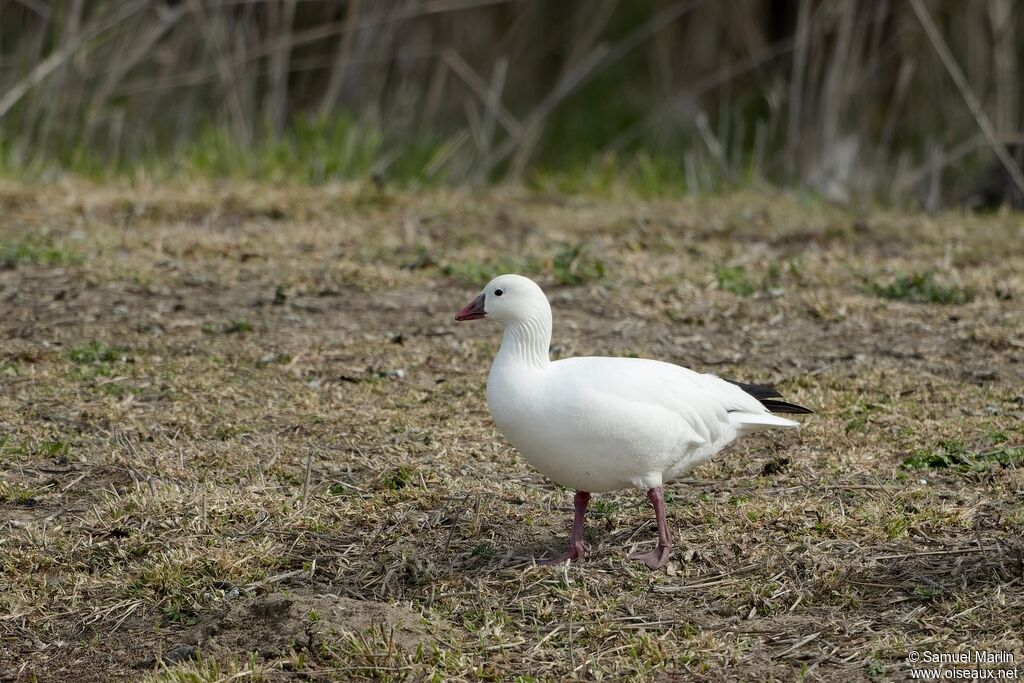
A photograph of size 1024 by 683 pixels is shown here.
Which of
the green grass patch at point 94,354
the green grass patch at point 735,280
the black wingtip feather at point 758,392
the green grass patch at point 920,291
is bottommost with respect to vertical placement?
the green grass patch at point 94,354

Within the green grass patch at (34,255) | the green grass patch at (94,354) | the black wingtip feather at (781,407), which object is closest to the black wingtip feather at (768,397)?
the black wingtip feather at (781,407)

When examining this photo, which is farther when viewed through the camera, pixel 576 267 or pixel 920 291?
pixel 576 267

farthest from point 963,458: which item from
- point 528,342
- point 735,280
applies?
point 735,280

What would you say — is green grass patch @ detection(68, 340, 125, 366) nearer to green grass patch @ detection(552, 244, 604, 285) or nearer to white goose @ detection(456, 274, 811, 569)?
white goose @ detection(456, 274, 811, 569)

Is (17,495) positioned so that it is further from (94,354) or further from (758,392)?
(758,392)

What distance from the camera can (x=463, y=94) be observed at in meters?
10.2

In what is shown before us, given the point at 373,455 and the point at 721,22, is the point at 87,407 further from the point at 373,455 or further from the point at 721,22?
the point at 721,22

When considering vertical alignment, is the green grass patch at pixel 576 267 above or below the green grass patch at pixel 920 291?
below

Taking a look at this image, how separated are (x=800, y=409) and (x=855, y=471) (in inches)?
15.9

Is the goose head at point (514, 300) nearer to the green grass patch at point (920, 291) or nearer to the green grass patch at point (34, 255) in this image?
the green grass patch at point (920, 291)

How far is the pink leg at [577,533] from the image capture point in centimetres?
375

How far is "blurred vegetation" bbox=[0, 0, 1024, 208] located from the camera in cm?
853

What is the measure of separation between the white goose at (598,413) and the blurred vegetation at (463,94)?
4.79 metres

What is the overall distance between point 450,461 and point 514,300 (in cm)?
86
